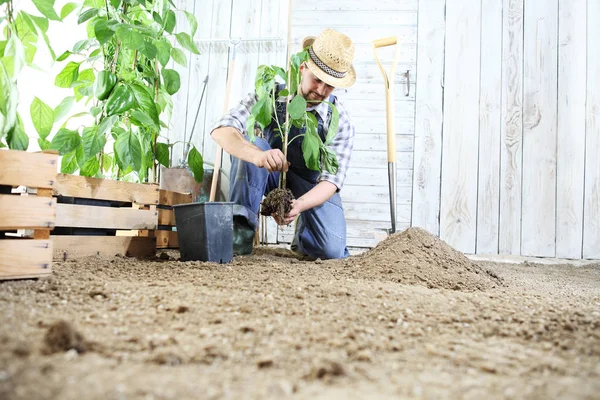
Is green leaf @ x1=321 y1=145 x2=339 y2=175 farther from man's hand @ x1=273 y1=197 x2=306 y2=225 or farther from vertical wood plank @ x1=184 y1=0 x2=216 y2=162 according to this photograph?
vertical wood plank @ x1=184 y1=0 x2=216 y2=162

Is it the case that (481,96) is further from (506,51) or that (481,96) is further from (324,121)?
(324,121)

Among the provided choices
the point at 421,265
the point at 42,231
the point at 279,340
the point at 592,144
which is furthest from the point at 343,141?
the point at 592,144

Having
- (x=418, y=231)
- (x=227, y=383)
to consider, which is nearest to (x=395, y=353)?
(x=227, y=383)

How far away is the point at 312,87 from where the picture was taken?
2.11 metres

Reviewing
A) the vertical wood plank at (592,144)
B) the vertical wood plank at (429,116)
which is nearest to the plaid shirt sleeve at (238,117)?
the vertical wood plank at (429,116)

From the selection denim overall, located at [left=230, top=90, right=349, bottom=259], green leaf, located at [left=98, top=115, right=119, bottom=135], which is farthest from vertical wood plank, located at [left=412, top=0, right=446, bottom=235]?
green leaf, located at [left=98, top=115, right=119, bottom=135]

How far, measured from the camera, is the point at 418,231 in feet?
6.36

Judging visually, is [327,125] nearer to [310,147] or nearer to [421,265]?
[310,147]

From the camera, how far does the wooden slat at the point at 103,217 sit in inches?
66.4

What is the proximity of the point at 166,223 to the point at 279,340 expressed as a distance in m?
1.51

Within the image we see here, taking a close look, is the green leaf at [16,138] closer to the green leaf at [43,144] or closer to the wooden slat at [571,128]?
the green leaf at [43,144]

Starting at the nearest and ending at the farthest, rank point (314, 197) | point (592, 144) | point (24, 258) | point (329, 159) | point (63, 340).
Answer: point (63, 340), point (24, 258), point (329, 159), point (314, 197), point (592, 144)

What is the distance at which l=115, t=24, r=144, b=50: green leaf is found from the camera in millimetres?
1700

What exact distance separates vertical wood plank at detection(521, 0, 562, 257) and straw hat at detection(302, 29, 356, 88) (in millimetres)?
1748
